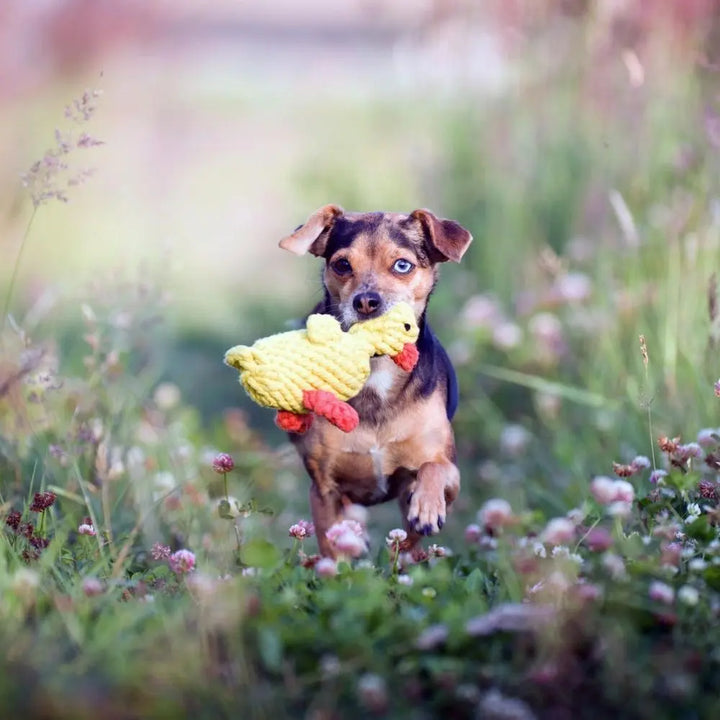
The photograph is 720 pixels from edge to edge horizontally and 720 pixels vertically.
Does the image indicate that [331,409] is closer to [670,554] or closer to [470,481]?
[670,554]

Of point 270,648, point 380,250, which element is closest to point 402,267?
point 380,250

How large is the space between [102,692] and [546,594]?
3.40ft

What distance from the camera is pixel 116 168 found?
35.0 ft

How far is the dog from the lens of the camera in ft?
13.8

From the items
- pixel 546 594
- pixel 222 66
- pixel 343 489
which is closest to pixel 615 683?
pixel 546 594

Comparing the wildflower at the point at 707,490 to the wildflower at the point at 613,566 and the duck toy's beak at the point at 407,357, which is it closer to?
the wildflower at the point at 613,566

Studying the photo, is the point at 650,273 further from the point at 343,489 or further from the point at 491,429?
the point at 343,489

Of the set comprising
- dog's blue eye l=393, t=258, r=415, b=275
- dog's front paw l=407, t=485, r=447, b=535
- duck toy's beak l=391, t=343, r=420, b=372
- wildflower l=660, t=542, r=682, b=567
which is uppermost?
dog's blue eye l=393, t=258, r=415, b=275

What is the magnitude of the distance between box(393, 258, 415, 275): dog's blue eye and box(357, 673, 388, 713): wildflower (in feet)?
6.59

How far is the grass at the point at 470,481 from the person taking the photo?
2.59 meters

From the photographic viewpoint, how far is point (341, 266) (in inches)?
170

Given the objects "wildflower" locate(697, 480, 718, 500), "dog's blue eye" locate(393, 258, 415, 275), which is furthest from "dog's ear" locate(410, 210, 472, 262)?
"wildflower" locate(697, 480, 718, 500)

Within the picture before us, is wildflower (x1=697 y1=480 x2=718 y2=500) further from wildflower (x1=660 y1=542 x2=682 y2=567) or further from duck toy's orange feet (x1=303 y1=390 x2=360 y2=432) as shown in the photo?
duck toy's orange feet (x1=303 y1=390 x2=360 y2=432)

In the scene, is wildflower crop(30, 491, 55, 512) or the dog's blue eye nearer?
wildflower crop(30, 491, 55, 512)
